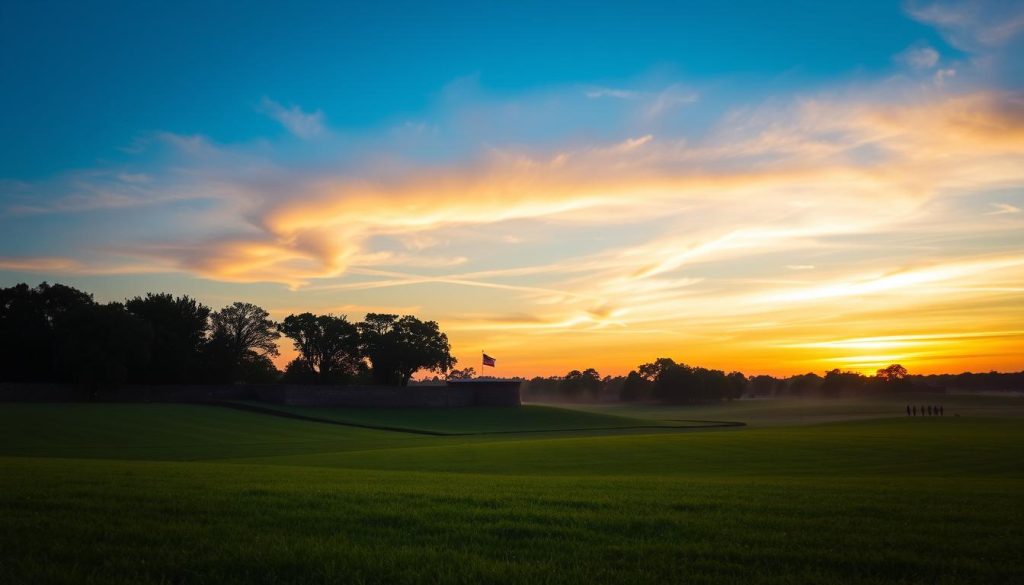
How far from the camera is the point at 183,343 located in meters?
90.1

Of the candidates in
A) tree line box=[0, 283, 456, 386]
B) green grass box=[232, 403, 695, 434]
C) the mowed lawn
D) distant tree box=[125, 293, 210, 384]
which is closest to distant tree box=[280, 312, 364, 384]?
tree line box=[0, 283, 456, 386]

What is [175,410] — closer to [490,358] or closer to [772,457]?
A: [490,358]

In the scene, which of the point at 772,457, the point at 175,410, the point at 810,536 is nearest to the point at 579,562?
the point at 810,536

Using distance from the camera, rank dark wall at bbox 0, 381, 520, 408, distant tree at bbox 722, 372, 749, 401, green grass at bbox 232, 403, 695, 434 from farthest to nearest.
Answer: distant tree at bbox 722, 372, 749, 401, green grass at bbox 232, 403, 695, 434, dark wall at bbox 0, 381, 520, 408

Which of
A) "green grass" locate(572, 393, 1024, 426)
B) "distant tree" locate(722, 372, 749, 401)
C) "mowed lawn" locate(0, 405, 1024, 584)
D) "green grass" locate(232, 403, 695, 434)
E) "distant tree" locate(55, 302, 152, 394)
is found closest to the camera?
"mowed lawn" locate(0, 405, 1024, 584)

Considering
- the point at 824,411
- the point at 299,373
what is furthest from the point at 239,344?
the point at 824,411

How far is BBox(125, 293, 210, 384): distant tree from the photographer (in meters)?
86.6

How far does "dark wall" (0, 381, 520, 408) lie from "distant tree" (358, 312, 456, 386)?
422 inches

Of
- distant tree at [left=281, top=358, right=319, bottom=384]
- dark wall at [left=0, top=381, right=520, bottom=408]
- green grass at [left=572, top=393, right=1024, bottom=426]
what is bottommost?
green grass at [left=572, top=393, right=1024, bottom=426]

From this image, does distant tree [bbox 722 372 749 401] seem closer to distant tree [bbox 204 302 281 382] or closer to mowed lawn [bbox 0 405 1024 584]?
distant tree [bbox 204 302 281 382]

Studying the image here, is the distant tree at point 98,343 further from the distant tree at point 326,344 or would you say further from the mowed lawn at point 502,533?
the mowed lawn at point 502,533

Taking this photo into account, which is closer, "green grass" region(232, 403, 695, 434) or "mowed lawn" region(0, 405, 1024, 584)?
"mowed lawn" region(0, 405, 1024, 584)

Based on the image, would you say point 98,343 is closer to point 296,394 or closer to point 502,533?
point 296,394

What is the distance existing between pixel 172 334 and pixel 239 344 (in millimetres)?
17372
